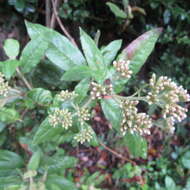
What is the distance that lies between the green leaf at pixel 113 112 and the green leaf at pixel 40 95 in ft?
1.00

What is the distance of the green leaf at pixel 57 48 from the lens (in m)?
1.53

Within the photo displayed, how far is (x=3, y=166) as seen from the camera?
1834 mm

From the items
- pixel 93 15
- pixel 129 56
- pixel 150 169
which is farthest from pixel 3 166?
pixel 150 169

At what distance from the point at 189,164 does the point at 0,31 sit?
2.46 meters

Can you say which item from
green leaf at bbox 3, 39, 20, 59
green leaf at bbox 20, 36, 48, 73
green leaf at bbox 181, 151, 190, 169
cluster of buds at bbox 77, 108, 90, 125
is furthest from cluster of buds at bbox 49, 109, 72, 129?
green leaf at bbox 181, 151, 190, 169

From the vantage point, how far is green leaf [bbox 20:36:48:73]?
152 cm

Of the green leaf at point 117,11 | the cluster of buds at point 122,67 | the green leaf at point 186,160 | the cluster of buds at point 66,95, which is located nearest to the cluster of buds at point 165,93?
the cluster of buds at point 122,67

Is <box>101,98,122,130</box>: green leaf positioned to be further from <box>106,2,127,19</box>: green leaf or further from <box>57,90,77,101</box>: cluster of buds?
<box>106,2,127,19</box>: green leaf

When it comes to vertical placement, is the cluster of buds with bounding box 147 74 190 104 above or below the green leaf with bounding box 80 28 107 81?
below

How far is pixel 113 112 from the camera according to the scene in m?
1.40

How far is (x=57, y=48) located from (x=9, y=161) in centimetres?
85

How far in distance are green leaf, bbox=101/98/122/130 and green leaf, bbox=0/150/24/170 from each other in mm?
831

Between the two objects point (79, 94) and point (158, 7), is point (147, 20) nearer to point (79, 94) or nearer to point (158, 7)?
point (158, 7)

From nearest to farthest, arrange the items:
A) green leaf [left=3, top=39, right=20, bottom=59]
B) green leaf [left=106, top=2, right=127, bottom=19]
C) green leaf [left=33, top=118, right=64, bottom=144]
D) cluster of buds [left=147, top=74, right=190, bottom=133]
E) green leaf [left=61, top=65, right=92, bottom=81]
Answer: green leaf [left=61, top=65, right=92, bottom=81] → cluster of buds [left=147, top=74, right=190, bottom=133] → green leaf [left=33, top=118, right=64, bottom=144] → green leaf [left=3, top=39, right=20, bottom=59] → green leaf [left=106, top=2, right=127, bottom=19]
